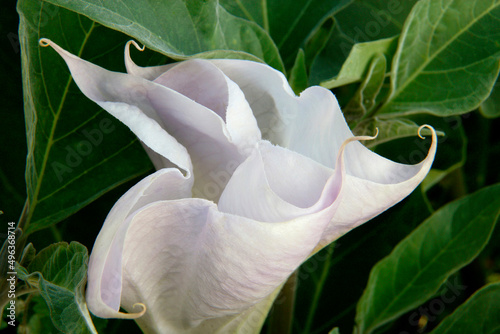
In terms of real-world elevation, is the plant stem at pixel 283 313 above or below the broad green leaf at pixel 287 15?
below

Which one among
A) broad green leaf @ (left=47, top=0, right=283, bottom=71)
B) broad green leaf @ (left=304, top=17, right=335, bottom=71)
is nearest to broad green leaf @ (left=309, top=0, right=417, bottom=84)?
broad green leaf @ (left=304, top=17, right=335, bottom=71)

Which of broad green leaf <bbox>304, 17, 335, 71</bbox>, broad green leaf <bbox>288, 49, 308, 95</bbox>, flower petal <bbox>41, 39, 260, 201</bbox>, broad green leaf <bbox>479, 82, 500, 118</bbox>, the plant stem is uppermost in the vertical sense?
flower petal <bbox>41, 39, 260, 201</bbox>

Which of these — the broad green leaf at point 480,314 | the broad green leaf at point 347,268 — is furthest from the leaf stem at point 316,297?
the broad green leaf at point 480,314

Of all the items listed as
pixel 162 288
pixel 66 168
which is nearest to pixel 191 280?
pixel 162 288

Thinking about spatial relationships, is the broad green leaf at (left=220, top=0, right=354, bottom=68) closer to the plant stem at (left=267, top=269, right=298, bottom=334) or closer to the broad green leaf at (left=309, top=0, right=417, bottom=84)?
the broad green leaf at (left=309, top=0, right=417, bottom=84)
